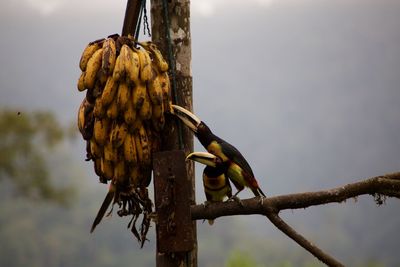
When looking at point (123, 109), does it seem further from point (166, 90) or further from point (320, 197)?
point (320, 197)

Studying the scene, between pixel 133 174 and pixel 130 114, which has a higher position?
pixel 130 114

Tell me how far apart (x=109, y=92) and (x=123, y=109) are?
94 millimetres

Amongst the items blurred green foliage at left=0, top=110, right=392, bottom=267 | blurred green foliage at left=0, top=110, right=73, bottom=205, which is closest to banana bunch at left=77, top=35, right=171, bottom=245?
blurred green foliage at left=0, top=110, right=73, bottom=205

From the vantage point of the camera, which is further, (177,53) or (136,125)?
(177,53)

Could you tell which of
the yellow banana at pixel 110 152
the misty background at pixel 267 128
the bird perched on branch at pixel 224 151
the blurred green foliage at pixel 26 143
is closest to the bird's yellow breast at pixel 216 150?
the bird perched on branch at pixel 224 151

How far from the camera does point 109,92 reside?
2973mm

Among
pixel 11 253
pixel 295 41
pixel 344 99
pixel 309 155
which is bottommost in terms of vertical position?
pixel 11 253

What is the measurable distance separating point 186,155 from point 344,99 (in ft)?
566

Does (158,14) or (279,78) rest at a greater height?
(279,78)

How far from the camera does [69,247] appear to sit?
76250 mm

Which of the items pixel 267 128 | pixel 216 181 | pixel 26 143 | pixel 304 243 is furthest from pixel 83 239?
pixel 267 128

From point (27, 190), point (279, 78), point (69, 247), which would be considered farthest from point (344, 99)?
point (27, 190)

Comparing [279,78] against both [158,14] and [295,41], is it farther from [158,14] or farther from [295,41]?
[158,14]

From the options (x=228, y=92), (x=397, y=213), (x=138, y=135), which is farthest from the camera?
(x=228, y=92)
